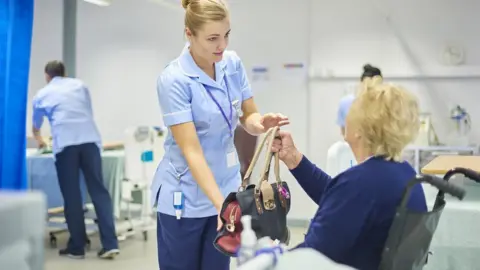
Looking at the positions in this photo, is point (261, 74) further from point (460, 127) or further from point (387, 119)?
point (387, 119)

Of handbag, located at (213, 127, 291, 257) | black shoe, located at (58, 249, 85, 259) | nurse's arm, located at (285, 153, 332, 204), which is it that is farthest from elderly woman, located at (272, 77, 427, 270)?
black shoe, located at (58, 249, 85, 259)

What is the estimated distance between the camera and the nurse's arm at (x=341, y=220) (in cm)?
138

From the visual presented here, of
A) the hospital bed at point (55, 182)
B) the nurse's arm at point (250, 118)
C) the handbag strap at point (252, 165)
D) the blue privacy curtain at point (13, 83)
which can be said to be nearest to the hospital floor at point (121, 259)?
the hospital bed at point (55, 182)

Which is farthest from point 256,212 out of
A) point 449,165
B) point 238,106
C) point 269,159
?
point 449,165

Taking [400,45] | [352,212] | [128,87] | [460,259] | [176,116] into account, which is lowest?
[460,259]

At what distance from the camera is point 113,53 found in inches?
255

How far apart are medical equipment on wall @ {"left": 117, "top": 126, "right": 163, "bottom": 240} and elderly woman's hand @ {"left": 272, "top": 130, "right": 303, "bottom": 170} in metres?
3.52

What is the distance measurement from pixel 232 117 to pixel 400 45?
4.41 meters

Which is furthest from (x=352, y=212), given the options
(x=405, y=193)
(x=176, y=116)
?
(x=176, y=116)

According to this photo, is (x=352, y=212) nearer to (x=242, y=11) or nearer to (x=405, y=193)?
(x=405, y=193)

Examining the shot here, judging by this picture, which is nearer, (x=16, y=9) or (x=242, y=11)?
(x=16, y=9)

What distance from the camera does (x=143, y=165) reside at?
5.45 m

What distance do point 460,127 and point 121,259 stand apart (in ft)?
11.3

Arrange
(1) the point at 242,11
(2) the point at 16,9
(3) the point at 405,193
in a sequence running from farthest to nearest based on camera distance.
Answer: (1) the point at 242,11
(2) the point at 16,9
(3) the point at 405,193
